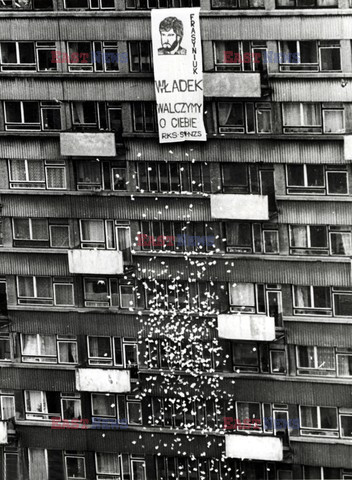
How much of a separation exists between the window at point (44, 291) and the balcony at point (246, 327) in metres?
6.97

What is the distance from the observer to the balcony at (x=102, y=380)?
67938 millimetres

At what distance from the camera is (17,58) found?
67062mm

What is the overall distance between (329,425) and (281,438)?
2086 millimetres

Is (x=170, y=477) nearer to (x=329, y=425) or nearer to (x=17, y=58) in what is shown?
(x=329, y=425)

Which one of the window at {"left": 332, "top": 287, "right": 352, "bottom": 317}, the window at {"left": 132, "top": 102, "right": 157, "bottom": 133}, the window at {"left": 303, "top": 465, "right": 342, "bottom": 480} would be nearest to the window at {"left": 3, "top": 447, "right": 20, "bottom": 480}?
the window at {"left": 303, "top": 465, "right": 342, "bottom": 480}

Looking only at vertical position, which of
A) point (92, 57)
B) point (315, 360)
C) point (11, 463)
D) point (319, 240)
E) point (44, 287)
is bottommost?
point (11, 463)

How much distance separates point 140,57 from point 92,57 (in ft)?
6.69

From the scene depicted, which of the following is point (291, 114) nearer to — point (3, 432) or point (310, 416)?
point (310, 416)

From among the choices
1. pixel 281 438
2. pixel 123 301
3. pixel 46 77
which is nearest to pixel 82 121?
pixel 46 77

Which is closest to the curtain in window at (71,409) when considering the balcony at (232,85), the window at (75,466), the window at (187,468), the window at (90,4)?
the window at (75,466)

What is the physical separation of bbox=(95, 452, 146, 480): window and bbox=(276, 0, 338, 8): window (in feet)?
66.2

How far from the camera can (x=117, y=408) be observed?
6931 centimetres

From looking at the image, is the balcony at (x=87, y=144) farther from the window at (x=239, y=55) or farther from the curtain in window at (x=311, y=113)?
the curtain in window at (x=311, y=113)

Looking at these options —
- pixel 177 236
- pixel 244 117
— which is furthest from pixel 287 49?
pixel 177 236
